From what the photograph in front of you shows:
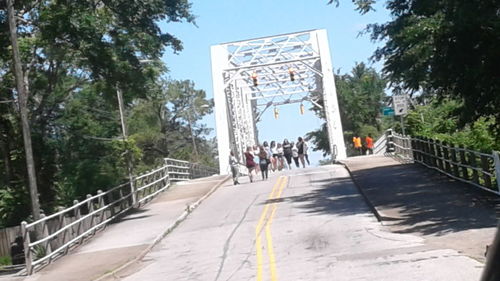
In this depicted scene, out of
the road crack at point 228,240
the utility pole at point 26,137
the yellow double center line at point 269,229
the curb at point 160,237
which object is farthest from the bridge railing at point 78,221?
the yellow double center line at point 269,229

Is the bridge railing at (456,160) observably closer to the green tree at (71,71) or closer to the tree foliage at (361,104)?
the green tree at (71,71)

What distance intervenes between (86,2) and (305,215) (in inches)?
417

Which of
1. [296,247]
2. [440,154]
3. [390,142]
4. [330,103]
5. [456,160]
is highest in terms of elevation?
[330,103]

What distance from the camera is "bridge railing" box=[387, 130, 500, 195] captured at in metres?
16.7

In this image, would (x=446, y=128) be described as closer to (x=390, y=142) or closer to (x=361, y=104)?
(x=390, y=142)

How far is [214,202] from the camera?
982 inches

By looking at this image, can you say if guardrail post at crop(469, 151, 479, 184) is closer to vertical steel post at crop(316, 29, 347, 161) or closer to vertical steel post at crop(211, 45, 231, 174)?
vertical steel post at crop(316, 29, 347, 161)

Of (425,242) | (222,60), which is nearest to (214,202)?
(425,242)

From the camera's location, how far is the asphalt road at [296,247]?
10266 mm

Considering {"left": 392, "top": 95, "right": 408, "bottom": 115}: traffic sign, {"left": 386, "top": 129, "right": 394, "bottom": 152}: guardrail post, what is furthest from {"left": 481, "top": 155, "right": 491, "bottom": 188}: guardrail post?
{"left": 386, "top": 129, "right": 394, "bottom": 152}: guardrail post

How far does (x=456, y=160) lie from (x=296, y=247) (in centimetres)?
810

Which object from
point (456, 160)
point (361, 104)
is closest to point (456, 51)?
point (456, 160)

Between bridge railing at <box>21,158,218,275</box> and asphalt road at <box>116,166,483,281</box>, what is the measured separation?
2.60m

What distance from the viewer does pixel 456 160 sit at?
20016 millimetres
